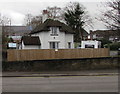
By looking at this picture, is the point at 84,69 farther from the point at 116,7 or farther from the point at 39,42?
the point at 39,42

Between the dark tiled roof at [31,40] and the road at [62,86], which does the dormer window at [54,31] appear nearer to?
the dark tiled roof at [31,40]

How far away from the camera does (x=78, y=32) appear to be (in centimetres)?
6775

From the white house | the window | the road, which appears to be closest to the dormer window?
the white house

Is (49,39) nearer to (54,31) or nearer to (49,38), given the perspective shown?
(49,38)

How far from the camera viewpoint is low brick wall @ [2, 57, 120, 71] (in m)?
21.9

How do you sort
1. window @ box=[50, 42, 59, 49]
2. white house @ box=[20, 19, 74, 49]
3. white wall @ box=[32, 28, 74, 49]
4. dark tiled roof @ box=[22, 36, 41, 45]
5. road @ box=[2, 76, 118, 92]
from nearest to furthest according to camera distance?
road @ box=[2, 76, 118, 92]
dark tiled roof @ box=[22, 36, 41, 45]
white house @ box=[20, 19, 74, 49]
white wall @ box=[32, 28, 74, 49]
window @ box=[50, 42, 59, 49]

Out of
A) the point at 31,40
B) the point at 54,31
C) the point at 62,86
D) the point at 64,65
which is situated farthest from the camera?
the point at 54,31

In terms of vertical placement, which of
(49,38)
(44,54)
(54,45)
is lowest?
(44,54)

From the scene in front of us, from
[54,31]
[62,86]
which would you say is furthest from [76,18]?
[62,86]

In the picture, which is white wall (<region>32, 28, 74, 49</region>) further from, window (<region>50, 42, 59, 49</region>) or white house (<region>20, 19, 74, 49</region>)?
window (<region>50, 42, 59, 49</region>)

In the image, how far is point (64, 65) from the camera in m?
22.5

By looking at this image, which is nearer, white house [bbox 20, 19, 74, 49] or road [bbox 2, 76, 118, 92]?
road [bbox 2, 76, 118, 92]

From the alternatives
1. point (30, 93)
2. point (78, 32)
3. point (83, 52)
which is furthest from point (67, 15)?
point (30, 93)

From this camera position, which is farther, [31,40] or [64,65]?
[31,40]
